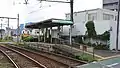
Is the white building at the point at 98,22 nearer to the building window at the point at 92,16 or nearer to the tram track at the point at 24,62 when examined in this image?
the building window at the point at 92,16

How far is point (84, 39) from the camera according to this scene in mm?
37406

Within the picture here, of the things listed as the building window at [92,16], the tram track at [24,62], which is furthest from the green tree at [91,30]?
→ the tram track at [24,62]

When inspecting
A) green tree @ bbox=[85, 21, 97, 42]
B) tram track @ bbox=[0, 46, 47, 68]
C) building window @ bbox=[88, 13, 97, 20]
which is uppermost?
building window @ bbox=[88, 13, 97, 20]

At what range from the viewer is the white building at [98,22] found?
31133 mm

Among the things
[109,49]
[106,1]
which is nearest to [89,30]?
[109,49]

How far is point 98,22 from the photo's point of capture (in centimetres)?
3566

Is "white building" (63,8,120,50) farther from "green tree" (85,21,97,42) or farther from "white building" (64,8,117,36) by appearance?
"green tree" (85,21,97,42)

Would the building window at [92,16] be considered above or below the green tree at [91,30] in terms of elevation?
above

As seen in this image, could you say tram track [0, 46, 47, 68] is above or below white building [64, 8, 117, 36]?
below

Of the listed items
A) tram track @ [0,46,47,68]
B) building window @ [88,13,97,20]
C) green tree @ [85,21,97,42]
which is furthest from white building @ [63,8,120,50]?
tram track @ [0,46,47,68]

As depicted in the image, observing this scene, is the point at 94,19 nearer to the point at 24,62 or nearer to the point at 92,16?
the point at 92,16

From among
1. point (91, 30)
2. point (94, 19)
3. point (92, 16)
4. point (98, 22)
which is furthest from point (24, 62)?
point (92, 16)

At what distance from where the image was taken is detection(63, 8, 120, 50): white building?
3113cm

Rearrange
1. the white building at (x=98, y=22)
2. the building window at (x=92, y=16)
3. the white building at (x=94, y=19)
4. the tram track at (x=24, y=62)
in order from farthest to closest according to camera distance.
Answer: the building window at (x=92, y=16), the white building at (x=94, y=19), the white building at (x=98, y=22), the tram track at (x=24, y=62)
